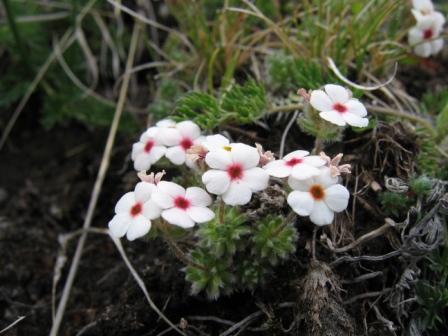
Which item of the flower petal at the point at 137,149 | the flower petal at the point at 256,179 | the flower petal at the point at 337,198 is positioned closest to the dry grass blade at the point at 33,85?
the flower petal at the point at 137,149

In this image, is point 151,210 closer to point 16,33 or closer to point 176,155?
point 176,155

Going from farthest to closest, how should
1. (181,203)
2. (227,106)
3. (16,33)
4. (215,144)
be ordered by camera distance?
(16,33) → (227,106) → (215,144) → (181,203)

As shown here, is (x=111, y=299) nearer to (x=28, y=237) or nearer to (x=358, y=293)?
(x=28, y=237)

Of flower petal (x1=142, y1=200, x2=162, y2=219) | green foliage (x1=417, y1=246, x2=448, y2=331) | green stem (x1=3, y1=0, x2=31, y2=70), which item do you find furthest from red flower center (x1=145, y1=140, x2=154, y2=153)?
green stem (x1=3, y1=0, x2=31, y2=70)

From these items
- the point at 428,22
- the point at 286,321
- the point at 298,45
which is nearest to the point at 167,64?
the point at 298,45

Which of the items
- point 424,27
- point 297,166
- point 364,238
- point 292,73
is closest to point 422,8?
point 424,27

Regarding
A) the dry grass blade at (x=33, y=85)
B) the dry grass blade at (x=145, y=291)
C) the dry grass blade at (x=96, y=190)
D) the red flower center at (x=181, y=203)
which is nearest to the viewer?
the red flower center at (x=181, y=203)

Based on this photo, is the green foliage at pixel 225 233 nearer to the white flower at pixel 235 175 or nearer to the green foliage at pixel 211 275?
the green foliage at pixel 211 275
